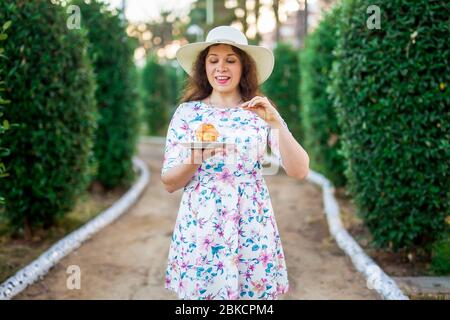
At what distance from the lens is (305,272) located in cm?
550

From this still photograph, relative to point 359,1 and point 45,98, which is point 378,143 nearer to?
point 359,1

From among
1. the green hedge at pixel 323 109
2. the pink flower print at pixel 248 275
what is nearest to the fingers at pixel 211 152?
the pink flower print at pixel 248 275

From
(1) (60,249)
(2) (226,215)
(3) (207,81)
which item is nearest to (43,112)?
(1) (60,249)

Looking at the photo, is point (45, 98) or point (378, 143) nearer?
A: point (378, 143)

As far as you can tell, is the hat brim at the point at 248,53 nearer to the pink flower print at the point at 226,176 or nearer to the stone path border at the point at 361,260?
the pink flower print at the point at 226,176

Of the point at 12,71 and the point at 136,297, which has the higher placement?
the point at 12,71

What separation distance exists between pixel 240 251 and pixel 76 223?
15.6 ft

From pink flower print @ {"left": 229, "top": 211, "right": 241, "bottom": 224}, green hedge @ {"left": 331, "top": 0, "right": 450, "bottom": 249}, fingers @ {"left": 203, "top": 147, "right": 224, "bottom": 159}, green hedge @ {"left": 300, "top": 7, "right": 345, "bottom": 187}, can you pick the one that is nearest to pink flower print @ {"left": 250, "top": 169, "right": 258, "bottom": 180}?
pink flower print @ {"left": 229, "top": 211, "right": 241, "bottom": 224}

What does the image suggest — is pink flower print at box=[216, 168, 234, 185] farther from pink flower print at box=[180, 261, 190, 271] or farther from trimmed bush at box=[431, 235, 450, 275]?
trimmed bush at box=[431, 235, 450, 275]

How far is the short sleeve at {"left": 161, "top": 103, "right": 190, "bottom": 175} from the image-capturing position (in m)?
2.78

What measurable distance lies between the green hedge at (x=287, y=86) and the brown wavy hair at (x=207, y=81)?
10518mm

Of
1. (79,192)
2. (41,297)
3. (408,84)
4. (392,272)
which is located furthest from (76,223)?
(408,84)

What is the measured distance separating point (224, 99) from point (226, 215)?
0.67 meters

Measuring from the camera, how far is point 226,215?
2824 mm
